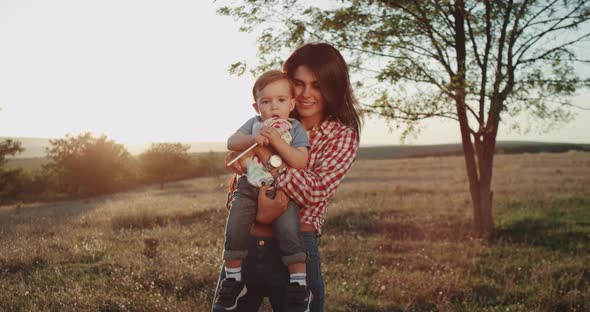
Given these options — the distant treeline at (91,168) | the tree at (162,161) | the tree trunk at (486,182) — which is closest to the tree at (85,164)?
the distant treeline at (91,168)

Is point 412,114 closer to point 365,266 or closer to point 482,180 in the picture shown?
point 482,180

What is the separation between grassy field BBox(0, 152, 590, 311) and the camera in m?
6.96

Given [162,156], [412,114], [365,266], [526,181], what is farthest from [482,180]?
[162,156]

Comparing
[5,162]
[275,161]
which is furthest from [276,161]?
[5,162]

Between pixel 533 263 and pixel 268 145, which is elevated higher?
pixel 268 145

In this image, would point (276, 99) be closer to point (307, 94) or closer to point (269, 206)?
point (307, 94)

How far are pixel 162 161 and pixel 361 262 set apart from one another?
144ft

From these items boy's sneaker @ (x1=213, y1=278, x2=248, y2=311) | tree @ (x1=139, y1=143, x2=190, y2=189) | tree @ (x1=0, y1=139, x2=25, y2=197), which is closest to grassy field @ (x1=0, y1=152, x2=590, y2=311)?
boy's sneaker @ (x1=213, y1=278, x2=248, y2=311)

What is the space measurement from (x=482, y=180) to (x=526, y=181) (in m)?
15.3

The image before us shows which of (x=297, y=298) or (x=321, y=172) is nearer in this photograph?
(x=297, y=298)

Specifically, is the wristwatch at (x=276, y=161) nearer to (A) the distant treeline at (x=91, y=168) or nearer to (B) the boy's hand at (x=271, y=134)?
(B) the boy's hand at (x=271, y=134)

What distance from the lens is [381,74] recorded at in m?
10.6

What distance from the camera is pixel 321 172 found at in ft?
9.12

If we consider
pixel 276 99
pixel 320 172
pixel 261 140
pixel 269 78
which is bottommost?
pixel 320 172
